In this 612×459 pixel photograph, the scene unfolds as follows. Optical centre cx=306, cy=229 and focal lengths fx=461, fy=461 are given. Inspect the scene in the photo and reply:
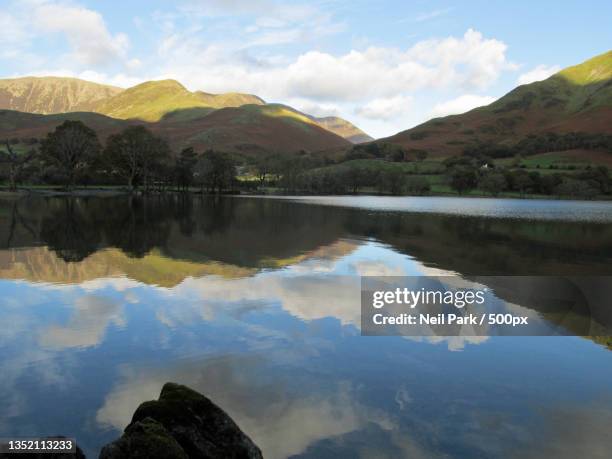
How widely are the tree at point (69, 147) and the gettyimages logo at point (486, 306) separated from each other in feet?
408

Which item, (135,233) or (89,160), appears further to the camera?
(89,160)

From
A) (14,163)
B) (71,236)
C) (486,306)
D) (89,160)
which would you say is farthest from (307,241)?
(89,160)

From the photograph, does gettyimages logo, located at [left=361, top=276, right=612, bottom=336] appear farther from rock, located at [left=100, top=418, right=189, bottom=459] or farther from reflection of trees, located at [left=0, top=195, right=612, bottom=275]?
rock, located at [left=100, top=418, right=189, bottom=459]

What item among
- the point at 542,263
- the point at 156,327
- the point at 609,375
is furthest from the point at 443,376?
the point at 542,263

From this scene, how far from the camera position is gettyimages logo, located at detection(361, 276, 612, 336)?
17594mm

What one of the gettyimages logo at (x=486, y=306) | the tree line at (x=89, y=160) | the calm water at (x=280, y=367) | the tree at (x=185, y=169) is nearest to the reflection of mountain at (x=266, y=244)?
the calm water at (x=280, y=367)

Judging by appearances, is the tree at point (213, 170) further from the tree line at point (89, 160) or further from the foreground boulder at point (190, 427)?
the foreground boulder at point (190, 427)

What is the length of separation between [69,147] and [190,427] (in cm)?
13672

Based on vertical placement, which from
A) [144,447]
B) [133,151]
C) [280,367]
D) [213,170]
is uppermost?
[133,151]

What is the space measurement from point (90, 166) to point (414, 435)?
15104 cm

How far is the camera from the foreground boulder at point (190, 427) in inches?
282

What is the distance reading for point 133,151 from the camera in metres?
134

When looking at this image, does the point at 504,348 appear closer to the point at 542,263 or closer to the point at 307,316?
the point at 307,316

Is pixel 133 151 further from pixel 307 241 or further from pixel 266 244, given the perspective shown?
pixel 266 244
